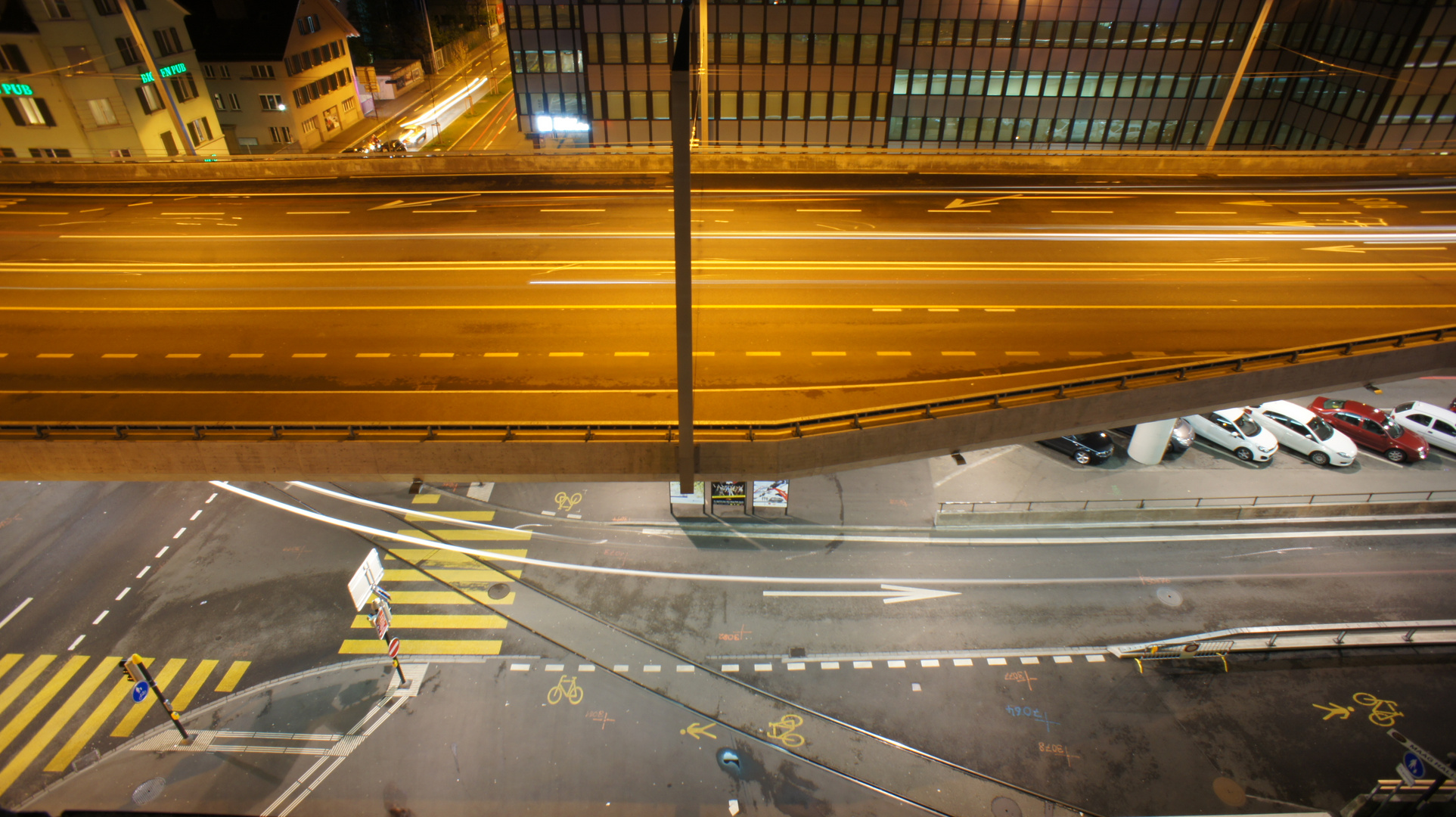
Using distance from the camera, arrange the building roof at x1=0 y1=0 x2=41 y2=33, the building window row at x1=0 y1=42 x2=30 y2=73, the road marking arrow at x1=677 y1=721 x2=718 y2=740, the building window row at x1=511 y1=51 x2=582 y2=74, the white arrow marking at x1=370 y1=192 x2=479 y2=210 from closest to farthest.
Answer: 1. the road marking arrow at x1=677 y1=721 x2=718 y2=740
2. the white arrow marking at x1=370 y1=192 x2=479 y2=210
3. the building roof at x1=0 y1=0 x2=41 y2=33
4. the building window row at x1=0 y1=42 x2=30 y2=73
5. the building window row at x1=511 y1=51 x2=582 y2=74

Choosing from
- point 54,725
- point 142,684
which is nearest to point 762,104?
point 142,684

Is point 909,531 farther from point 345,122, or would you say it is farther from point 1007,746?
point 345,122

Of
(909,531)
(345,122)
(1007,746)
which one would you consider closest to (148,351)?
(909,531)

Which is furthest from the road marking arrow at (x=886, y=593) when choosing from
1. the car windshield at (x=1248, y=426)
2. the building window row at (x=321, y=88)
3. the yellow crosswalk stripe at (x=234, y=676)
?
the building window row at (x=321, y=88)

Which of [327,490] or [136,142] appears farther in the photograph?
[136,142]

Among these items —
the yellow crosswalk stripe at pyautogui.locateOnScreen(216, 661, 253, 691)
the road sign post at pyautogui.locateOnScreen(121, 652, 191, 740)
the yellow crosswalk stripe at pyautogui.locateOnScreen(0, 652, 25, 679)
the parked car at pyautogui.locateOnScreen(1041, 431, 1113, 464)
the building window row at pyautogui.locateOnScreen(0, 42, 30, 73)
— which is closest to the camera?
the road sign post at pyautogui.locateOnScreen(121, 652, 191, 740)

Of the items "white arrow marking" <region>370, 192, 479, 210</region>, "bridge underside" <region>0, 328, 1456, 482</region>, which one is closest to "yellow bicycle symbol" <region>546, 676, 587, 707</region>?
"bridge underside" <region>0, 328, 1456, 482</region>

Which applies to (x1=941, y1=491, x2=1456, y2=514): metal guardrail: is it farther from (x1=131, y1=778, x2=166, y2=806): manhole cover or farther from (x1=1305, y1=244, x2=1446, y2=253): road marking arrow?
(x1=131, y1=778, x2=166, y2=806): manhole cover
